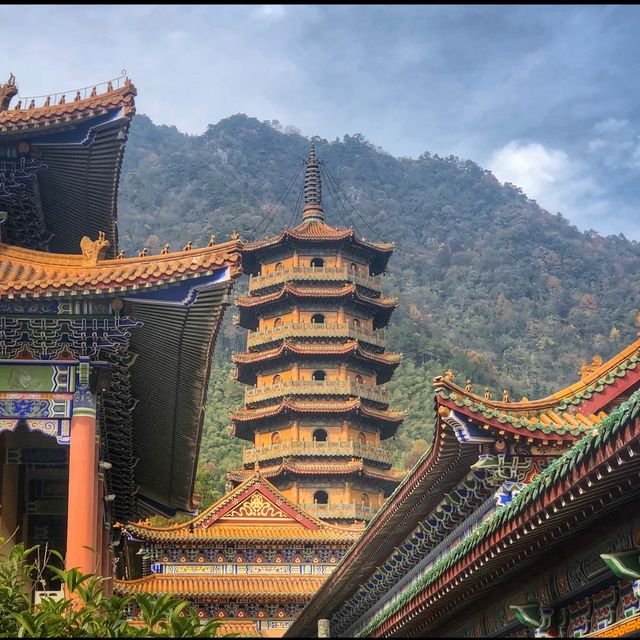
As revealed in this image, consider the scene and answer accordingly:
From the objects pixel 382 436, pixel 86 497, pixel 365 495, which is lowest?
pixel 86 497

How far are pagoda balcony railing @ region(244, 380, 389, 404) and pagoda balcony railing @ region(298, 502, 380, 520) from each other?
4611 millimetres

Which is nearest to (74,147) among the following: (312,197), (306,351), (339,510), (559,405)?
(559,405)

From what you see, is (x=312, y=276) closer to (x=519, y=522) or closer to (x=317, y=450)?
(x=317, y=450)

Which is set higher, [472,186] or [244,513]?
[472,186]

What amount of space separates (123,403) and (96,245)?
8.09 ft

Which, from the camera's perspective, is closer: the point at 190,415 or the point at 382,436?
the point at 190,415

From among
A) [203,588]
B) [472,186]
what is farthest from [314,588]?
[472,186]

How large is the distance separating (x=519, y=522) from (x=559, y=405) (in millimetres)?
4537

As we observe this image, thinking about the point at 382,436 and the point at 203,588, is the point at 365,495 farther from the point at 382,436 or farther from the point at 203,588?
the point at 203,588

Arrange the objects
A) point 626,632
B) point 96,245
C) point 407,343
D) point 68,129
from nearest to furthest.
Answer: point 626,632, point 96,245, point 68,129, point 407,343

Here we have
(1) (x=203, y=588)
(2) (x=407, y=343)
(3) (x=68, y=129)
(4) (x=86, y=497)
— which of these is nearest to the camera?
(4) (x=86, y=497)

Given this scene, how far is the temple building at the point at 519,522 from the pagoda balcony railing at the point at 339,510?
20312mm

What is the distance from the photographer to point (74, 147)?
1316cm

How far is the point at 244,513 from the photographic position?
2866cm
